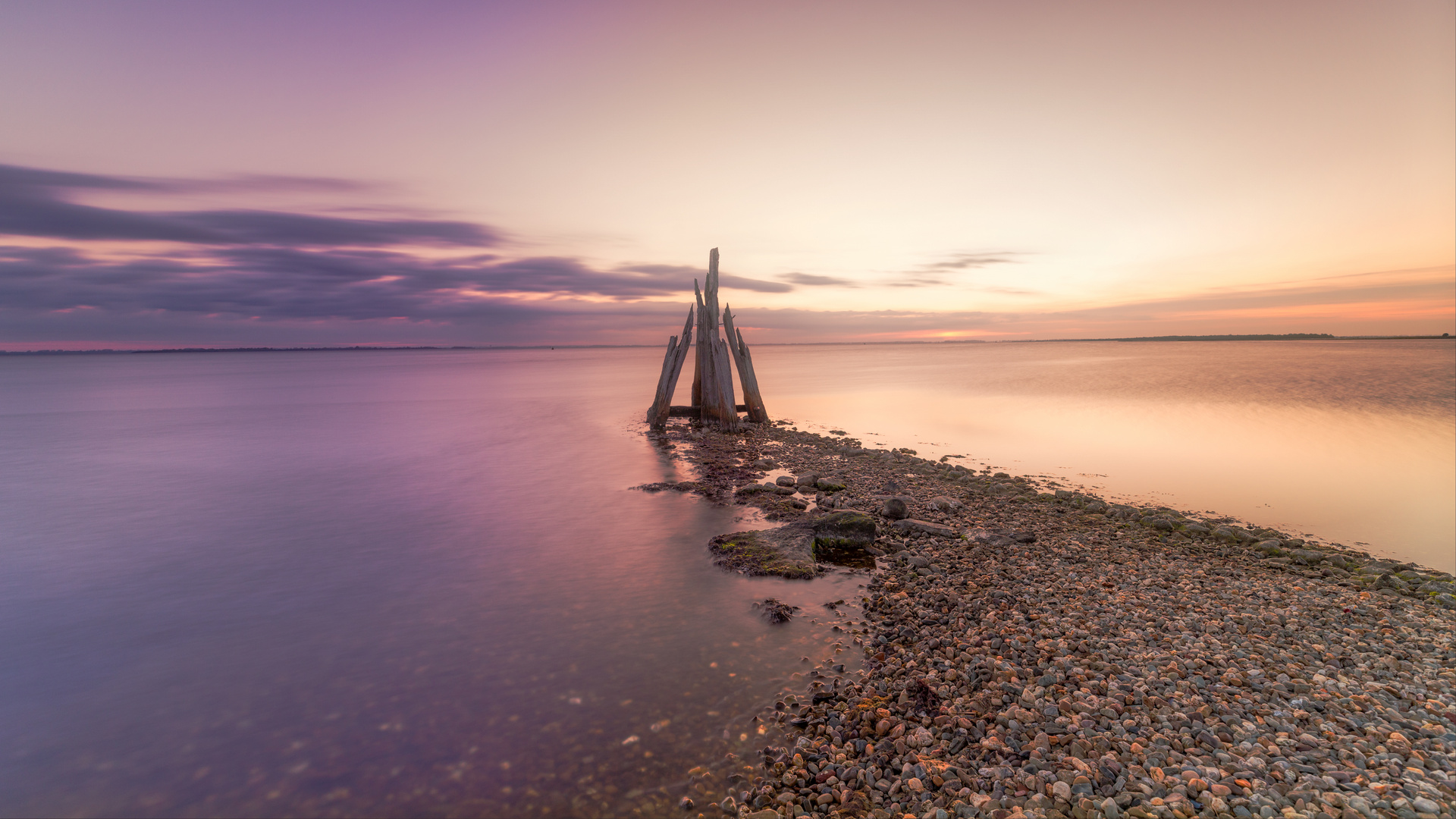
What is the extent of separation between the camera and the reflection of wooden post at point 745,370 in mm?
21438

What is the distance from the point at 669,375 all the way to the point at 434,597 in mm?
14438

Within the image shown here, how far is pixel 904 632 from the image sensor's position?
6.63m

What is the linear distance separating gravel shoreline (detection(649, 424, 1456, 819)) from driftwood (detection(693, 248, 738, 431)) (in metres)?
12.8

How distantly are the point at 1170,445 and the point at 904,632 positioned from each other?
57.8 feet

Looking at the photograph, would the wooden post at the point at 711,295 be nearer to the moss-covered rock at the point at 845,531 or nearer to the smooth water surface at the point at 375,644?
the smooth water surface at the point at 375,644

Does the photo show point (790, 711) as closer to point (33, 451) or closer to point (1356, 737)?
point (1356, 737)

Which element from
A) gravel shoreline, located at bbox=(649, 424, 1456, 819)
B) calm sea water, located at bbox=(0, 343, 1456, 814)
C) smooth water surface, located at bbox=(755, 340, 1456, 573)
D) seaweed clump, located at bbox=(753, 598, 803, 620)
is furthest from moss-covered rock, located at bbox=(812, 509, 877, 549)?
smooth water surface, located at bbox=(755, 340, 1456, 573)

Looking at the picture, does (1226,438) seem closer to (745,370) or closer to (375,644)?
(745,370)

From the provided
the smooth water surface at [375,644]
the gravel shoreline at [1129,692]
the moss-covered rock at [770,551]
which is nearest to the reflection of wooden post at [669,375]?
the smooth water surface at [375,644]

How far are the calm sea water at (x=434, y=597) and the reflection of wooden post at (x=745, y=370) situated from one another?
392 cm

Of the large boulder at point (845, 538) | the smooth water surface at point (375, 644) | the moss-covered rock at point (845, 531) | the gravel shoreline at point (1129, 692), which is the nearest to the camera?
the gravel shoreline at point (1129, 692)

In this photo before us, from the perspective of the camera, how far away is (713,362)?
850 inches

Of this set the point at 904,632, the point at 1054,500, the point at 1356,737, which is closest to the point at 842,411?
the point at 1054,500

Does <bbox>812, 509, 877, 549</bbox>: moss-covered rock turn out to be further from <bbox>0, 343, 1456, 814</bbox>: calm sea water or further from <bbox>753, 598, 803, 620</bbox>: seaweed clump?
<bbox>753, 598, 803, 620</bbox>: seaweed clump
